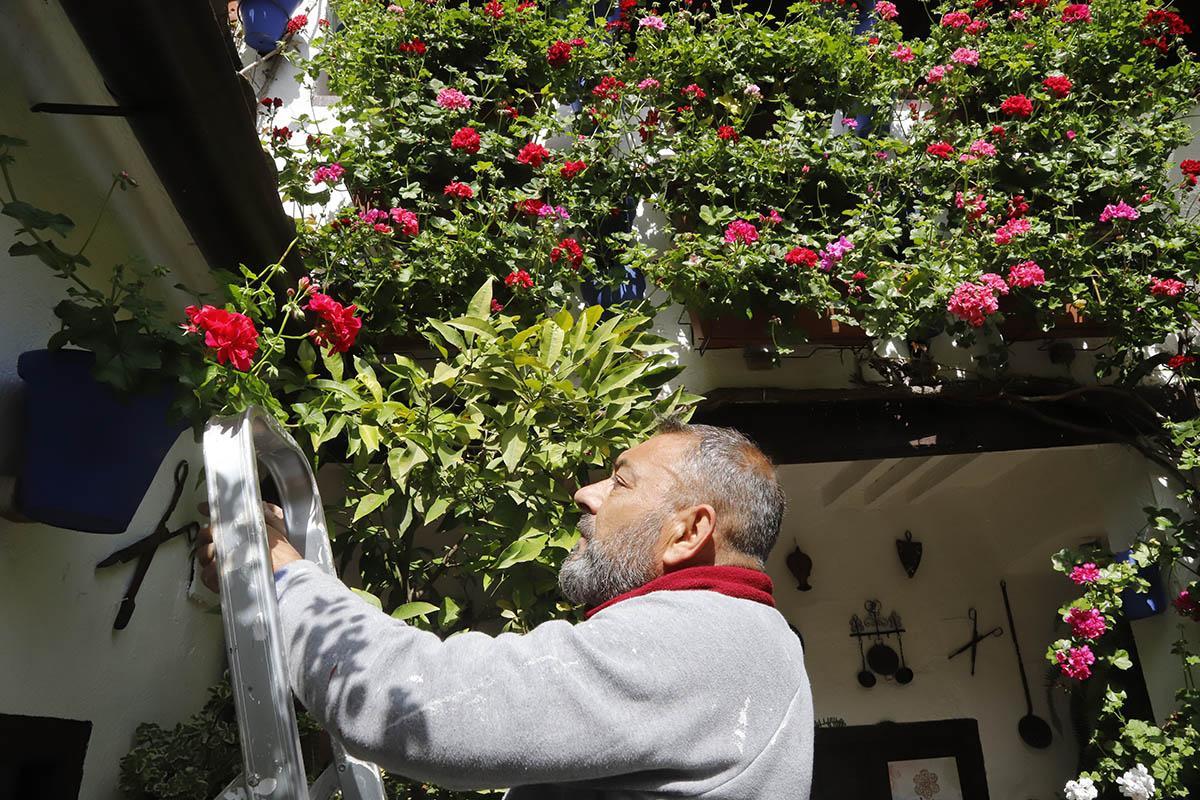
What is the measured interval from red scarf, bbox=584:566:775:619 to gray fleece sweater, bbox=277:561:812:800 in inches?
3.5

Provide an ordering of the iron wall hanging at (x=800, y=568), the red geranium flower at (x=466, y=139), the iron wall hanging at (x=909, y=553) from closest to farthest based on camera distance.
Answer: the red geranium flower at (x=466, y=139), the iron wall hanging at (x=800, y=568), the iron wall hanging at (x=909, y=553)

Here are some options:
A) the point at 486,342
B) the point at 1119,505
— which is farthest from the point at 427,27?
the point at 1119,505

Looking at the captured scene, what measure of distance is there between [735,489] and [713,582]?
29 cm

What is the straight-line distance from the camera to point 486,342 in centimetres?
275

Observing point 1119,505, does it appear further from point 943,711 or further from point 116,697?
point 116,697


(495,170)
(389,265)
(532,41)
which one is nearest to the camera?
(389,265)

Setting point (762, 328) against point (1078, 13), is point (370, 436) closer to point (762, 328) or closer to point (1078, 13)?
point (762, 328)

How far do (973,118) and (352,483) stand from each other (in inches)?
136

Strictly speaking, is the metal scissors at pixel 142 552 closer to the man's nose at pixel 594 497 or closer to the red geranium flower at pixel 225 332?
the red geranium flower at pixel 225 332

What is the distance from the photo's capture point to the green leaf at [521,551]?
265cm

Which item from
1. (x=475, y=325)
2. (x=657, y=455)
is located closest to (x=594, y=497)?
(x=657, y=455)

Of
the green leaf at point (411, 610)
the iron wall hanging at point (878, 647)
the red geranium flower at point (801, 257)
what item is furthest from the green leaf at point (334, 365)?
the iron wall hanging at point (878, 647)

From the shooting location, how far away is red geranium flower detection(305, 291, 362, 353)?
223 cm

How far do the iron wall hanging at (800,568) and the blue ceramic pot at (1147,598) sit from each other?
6.34ft
